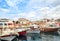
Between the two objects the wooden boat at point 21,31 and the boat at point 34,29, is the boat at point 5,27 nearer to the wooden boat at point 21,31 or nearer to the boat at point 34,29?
the wooden boat at point 21,31

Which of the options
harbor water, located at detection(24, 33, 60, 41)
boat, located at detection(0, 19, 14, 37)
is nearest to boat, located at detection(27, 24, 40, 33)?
harbor water, located at detection(24, 33, 60, 41)

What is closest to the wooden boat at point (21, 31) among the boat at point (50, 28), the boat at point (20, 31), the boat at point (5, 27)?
the boat at point (20, 31)

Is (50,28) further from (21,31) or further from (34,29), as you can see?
(21,31)

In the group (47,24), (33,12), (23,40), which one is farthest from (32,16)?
(23,40)

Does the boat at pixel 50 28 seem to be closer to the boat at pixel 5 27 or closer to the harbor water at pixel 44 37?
the harbor water at pixel 44 37

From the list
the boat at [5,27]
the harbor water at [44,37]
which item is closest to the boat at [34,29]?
the harbor water at [44,37]

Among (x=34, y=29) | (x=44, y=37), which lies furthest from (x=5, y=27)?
(x=44, y=37)

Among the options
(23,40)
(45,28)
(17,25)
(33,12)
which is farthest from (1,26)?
(45,28)

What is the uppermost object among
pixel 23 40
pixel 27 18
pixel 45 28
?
pixel 27 18

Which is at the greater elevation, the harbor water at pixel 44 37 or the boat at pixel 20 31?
the boat at pixel 20 31

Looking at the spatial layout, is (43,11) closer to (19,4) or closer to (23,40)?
(19,4)

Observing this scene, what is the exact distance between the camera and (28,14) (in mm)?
2285

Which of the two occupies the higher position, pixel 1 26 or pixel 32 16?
pixel 32 16

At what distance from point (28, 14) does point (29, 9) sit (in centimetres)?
9
